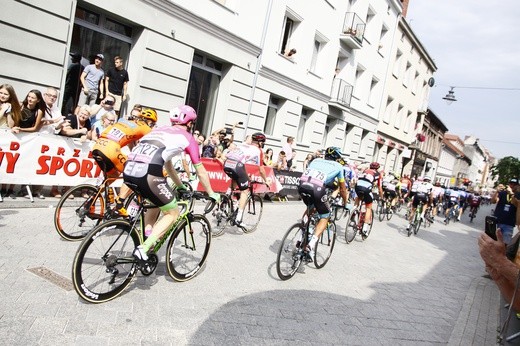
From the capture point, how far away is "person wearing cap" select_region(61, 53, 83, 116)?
30.7 feet

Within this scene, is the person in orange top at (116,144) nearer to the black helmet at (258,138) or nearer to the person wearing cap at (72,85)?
the black helmet at (258,138)

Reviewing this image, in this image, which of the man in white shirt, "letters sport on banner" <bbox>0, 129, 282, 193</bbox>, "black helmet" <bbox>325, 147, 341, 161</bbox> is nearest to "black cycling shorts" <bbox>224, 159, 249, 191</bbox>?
"letters sport on banner" <bbox>0, 129, 282, 193</bbox>

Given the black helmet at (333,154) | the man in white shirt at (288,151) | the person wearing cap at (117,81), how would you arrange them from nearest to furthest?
the black helmet at (333,154) < the person wearing cap at (117,81) < the man in white shirt at (288,151)

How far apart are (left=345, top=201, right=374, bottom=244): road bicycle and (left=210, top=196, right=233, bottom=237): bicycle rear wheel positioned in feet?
10.7

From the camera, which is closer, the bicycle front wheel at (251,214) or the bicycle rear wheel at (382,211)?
the bicycle front wheel at (251,214)

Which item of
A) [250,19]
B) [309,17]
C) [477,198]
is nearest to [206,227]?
[250,19]

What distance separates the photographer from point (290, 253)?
5906 mm

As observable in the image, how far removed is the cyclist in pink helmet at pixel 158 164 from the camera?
4.05 metres

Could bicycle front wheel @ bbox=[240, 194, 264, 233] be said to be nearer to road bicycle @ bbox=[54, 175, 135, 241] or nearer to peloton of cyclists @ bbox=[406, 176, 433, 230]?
road bicycle @ bbox=[54, 175, 135, 241]

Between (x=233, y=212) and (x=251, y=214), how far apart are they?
738 millimetres

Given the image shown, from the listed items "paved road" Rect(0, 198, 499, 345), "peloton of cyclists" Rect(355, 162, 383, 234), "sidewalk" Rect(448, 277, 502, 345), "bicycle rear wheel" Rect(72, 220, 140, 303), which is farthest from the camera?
"peloton of cyclists" Rect(355, 162, 383, 234)

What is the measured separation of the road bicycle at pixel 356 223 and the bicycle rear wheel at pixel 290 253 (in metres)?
3.58

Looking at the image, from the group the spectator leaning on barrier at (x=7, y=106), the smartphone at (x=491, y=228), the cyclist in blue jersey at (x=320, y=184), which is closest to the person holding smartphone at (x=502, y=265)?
the smartphone at (x=491, y=228)

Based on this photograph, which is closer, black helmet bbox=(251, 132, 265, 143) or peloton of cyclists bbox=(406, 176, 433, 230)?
black helmet bbox=(251, 132, 265, 143)
